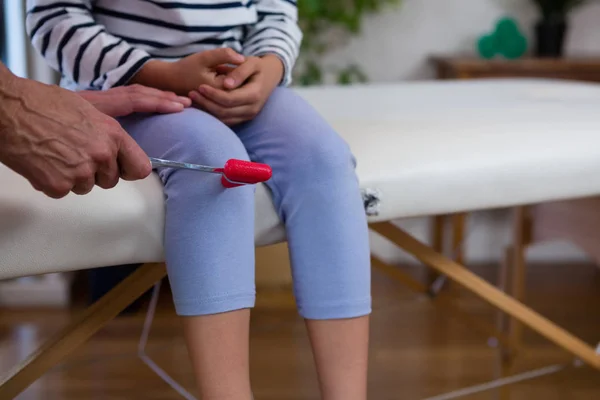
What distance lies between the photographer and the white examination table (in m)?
0.67

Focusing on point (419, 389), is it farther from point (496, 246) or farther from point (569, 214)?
point (496, 246)

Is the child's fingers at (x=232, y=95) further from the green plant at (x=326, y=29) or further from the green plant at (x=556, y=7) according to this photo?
the green plant at (x=556, y=7)

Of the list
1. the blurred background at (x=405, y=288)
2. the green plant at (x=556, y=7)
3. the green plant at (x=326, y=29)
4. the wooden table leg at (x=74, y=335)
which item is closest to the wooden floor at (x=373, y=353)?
the blurred background at (x=405, y=288)

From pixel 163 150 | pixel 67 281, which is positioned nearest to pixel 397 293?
pixel 67 281

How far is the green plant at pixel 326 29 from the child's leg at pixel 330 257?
1.21 metres

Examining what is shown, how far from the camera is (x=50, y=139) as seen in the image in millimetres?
567

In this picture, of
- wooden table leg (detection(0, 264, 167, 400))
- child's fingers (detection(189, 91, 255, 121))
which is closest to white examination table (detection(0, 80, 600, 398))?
wooden table leg (detection(0, 264, 167, 400))

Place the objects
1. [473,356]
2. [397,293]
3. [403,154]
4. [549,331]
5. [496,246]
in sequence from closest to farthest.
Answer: [403,154]
[549,331]
[473,356]
[397,293]
[496,246]

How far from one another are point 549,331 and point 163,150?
577mm

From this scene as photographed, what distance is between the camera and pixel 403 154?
2.76 ft

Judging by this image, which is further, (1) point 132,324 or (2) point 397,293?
(2) point 397,293

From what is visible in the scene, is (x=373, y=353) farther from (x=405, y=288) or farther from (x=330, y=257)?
(x=330, y=257)

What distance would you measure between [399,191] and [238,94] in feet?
0.69

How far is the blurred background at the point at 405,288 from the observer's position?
4.50ft
